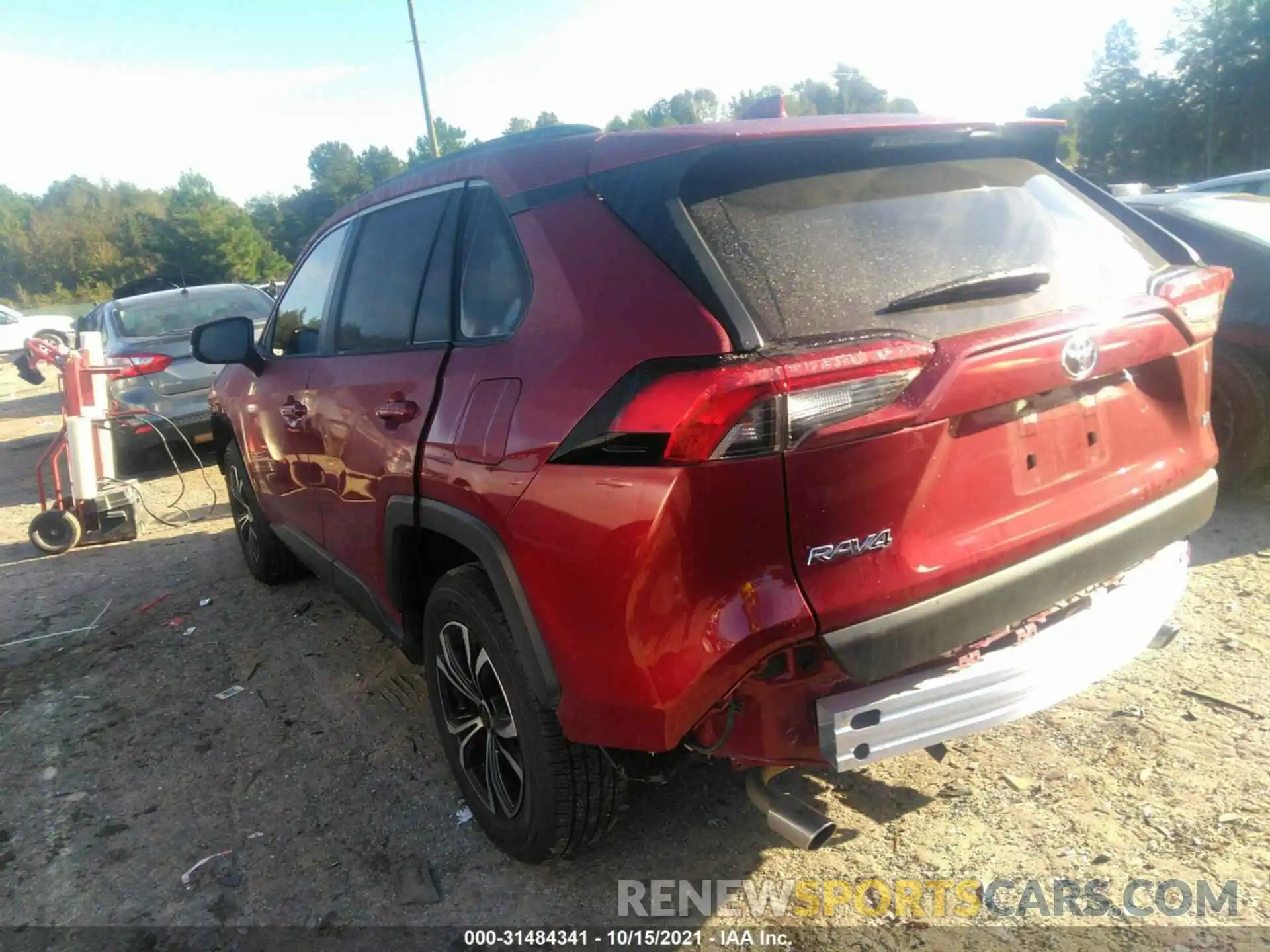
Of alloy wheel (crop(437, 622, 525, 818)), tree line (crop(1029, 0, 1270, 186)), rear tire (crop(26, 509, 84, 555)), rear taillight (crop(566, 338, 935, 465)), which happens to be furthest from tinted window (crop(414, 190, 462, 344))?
tree line (crop(1029, 0, 1270, 186))

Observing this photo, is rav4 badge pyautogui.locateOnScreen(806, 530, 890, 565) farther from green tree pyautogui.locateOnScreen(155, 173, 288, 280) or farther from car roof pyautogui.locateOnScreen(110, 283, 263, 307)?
green tree pyautogui.locateOnScreen(155, 173, 288, 280)

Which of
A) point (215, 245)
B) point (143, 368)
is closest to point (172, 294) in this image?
point (143, 368)

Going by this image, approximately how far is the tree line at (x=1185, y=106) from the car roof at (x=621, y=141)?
4349cm

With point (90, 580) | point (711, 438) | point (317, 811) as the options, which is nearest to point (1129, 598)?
point (711, 438)

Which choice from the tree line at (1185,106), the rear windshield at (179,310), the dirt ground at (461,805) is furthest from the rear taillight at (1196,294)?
the tree line at (1185,106)

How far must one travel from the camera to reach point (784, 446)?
1.73 meters

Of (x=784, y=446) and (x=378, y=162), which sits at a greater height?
(x=378, y=162)

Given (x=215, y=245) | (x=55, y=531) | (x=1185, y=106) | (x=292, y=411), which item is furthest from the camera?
(x=215, y=245)

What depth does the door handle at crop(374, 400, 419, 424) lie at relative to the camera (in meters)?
2.55

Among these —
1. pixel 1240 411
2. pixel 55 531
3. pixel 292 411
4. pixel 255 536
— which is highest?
pixel 292 411

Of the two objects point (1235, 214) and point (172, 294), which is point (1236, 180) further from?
point (172, 294)

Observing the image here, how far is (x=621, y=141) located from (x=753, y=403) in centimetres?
84

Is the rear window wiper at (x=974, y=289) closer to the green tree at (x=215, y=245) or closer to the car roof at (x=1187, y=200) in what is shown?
the car roof at (x=1187, y=200)

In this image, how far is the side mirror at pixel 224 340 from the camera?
12.2 feet
